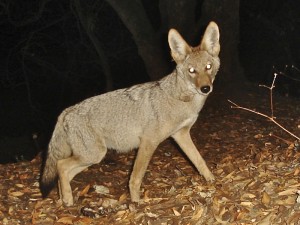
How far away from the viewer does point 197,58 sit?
628 centimetres

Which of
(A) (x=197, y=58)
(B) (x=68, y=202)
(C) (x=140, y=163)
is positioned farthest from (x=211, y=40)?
(B) (x=68, y=202)

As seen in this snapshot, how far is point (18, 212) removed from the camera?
6.28 meters

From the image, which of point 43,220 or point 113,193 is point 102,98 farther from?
point 43,220

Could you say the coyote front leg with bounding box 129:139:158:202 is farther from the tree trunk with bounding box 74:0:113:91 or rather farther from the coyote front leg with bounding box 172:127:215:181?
the tree trunk with bounding box 74:0:113:91

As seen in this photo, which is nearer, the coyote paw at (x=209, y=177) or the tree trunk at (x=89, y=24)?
the coyote paw at (x=209, y=177)

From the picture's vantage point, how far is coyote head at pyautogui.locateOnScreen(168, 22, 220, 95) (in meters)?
6.18

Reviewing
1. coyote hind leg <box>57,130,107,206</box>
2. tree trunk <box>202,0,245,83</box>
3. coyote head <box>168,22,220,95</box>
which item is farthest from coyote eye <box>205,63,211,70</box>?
tree trunk <box>202,0,245,83</box>

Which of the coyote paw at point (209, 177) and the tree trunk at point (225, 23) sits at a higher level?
the tree trunk at point (225, 23)

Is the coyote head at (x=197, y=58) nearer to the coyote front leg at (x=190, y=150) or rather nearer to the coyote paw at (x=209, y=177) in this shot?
the coyote front leg at (x=190, y=150)

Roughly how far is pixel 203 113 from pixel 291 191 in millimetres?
6669

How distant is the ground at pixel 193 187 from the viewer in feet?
16.1

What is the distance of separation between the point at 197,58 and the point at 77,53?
15.1 metres

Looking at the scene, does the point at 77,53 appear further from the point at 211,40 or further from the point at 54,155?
the point at 211,40

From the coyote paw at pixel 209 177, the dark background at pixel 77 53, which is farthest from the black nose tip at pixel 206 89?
the dark background at pixel 77 53
